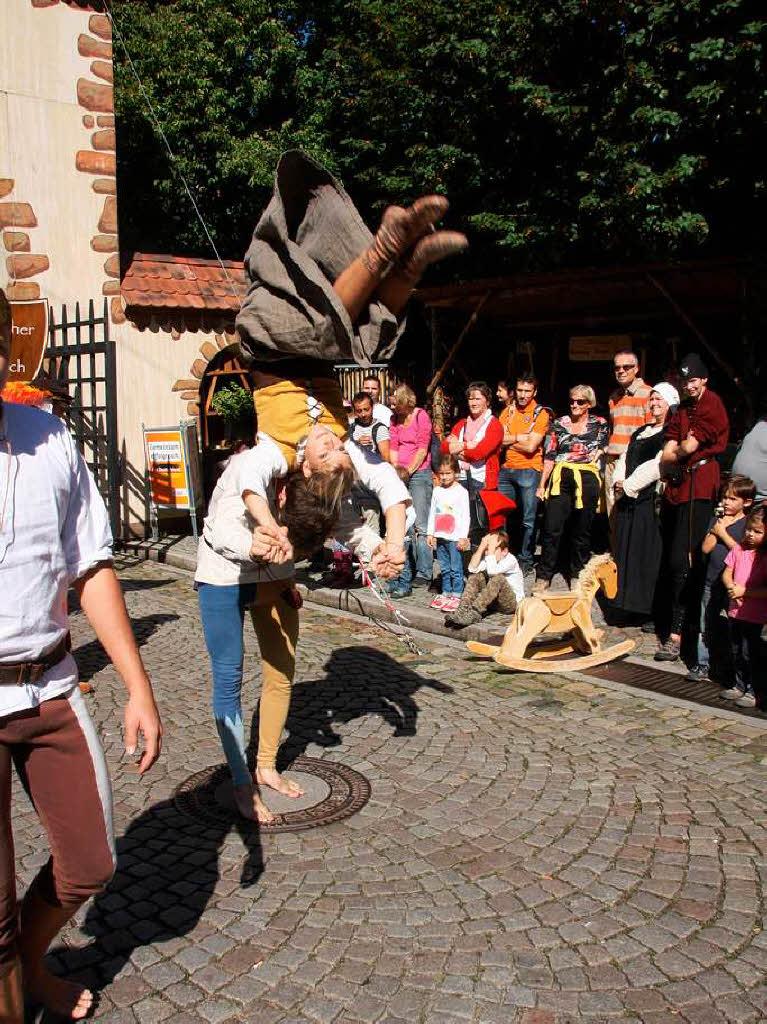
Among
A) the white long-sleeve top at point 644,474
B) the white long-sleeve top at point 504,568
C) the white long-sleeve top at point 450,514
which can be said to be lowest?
the white long-sleeve top at point 504,568

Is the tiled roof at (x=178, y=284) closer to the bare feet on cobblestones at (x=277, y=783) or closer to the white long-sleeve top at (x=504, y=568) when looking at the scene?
the white long-sleeve top at (x=504, y=568)

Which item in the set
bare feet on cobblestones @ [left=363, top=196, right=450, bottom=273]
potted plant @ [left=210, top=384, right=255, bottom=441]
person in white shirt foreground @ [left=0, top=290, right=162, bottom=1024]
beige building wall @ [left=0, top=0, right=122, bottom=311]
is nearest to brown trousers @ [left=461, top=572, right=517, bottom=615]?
bare feet on cobblestones @ [left=363, top=196, right=450, bottom=273]

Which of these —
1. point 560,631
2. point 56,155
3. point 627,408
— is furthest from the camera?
point 56,155

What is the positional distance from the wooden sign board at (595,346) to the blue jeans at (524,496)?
701 centimetres

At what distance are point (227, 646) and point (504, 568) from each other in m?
4.52

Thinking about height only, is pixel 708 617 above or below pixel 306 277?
below

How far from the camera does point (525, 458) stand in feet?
31.5

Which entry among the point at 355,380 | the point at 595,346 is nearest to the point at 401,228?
the point at 595,346

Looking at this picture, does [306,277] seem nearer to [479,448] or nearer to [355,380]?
[479,448]

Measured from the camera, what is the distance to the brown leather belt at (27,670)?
2344mm

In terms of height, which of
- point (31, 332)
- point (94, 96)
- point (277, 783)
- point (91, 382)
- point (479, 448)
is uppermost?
point (94, 96)

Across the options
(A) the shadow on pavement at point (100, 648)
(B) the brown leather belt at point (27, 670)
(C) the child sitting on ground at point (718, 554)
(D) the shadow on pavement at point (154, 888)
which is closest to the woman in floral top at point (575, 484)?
(C) the child sitting on ground at point (718, 554)

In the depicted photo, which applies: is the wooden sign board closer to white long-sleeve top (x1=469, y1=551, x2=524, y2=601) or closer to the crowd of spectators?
the crowd of spectators

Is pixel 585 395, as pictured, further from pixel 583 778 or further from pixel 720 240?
pixel 720 240
